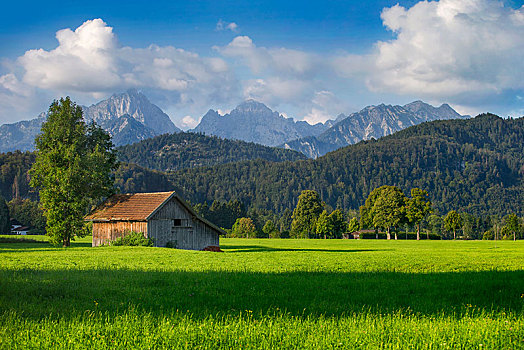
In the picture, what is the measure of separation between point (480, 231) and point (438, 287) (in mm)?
165482

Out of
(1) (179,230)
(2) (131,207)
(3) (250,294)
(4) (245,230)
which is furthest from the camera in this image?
(4) (245,230)

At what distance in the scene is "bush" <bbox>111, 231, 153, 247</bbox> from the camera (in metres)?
45.6

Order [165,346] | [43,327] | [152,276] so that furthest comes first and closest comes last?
[152,276] → [43,327] → [165,346]

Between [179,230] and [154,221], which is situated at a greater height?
[154,221]

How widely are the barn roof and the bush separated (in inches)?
66.4

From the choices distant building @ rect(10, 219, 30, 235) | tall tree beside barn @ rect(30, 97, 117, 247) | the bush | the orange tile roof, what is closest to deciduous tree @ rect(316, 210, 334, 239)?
the orange tile roof

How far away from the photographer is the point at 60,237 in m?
47.7

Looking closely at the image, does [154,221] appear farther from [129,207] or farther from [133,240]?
[129,207]

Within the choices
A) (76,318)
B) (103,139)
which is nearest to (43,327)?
(76,318)

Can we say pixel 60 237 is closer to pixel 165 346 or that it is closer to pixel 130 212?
pixel 130 212

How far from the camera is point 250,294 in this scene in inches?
520

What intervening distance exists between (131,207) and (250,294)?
126ft

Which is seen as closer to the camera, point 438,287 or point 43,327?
point 43,327

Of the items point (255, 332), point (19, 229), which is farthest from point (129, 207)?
point (19, 229)
